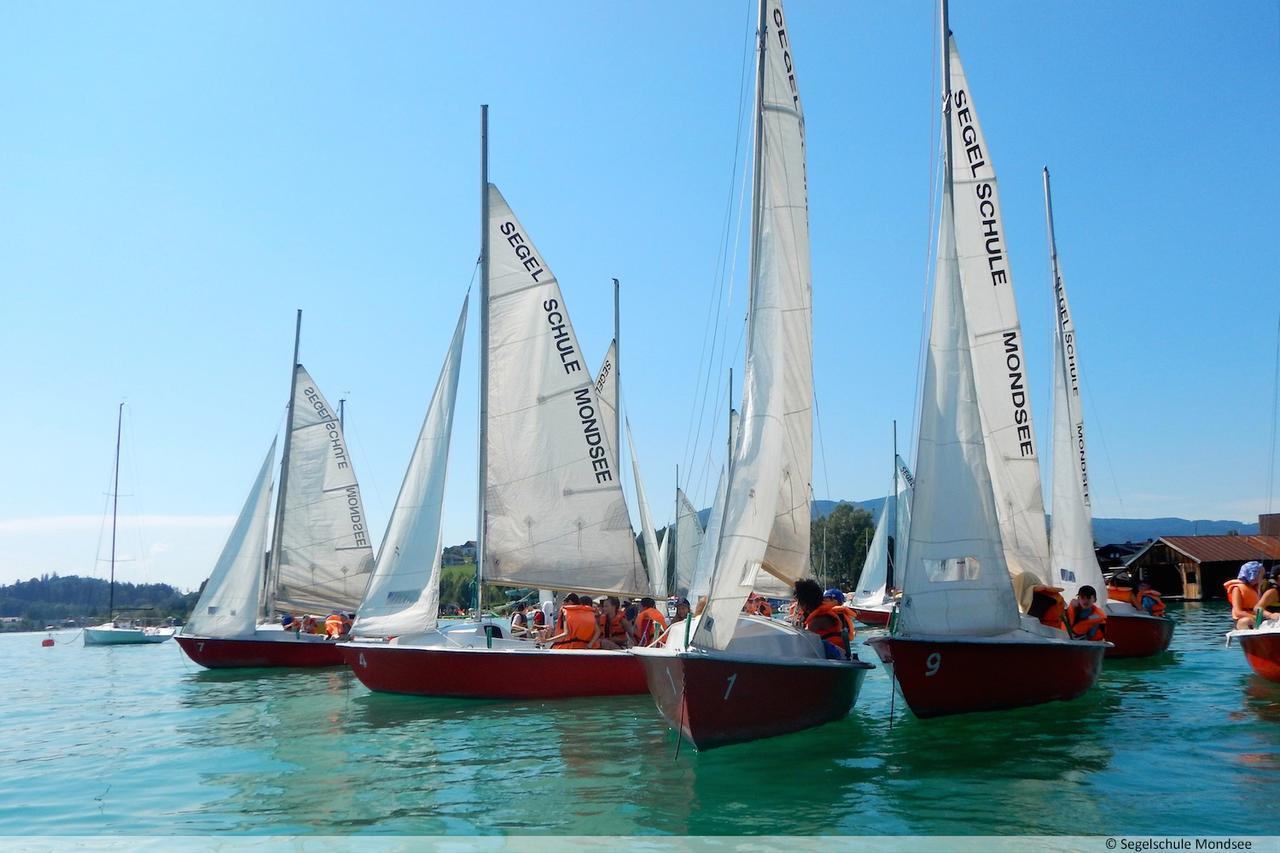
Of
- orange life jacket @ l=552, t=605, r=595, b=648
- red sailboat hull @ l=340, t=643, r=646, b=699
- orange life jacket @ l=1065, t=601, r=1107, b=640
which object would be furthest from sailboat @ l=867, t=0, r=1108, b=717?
orange life jacket @ l=552, t=605, r=595, b=648

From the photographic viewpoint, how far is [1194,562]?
47156 millimetres

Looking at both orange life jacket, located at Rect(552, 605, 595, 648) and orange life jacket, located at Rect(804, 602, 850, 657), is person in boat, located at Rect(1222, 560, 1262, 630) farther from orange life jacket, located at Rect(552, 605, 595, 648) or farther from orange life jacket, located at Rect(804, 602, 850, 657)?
orange life jacket, located at Rect(552, 605, 595, 648)

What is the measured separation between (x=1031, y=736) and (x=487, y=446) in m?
10.2

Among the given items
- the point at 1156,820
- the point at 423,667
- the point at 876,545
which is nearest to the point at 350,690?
the point at 423,667

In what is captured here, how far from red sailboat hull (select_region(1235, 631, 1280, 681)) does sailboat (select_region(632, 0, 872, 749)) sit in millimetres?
6472

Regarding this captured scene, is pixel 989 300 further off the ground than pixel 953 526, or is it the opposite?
pixel 989 300

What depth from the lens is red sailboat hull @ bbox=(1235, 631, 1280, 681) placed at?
47.2ft

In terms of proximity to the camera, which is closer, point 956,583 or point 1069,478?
point 956,583

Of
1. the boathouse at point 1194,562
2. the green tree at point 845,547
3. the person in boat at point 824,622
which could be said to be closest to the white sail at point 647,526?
the person in boat at point 824,622

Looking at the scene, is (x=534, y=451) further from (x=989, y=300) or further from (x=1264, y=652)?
(x=1264, y=652)

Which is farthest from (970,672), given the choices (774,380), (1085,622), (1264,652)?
(1264,652)

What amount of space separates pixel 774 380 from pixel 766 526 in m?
1.70

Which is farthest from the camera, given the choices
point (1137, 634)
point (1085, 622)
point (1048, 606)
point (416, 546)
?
point (1137, 634)

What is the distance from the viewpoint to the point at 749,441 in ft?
37.9
